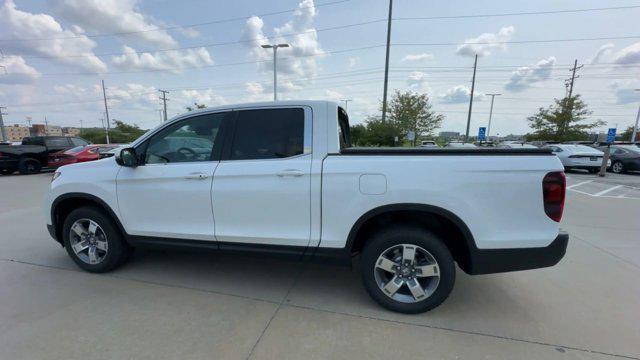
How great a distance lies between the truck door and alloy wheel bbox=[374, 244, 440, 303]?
74cm

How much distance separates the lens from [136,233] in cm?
340

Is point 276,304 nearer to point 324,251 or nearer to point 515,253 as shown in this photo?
point 324,251

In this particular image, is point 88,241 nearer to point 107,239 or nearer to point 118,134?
point 107,239

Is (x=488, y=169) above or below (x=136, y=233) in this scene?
above

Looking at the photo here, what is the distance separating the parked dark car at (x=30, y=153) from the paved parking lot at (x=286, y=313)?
41.1 ft

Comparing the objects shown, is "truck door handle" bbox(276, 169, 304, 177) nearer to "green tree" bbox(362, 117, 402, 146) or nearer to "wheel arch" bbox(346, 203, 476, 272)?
"wheel arch" bbox(346, 203, 476, 272)

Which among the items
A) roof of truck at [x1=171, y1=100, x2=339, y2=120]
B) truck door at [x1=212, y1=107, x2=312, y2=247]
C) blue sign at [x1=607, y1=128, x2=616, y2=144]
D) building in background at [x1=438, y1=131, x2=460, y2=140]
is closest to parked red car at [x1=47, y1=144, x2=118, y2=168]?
roof of truck at [x1=171, y1=100, x2=339, y2=120]

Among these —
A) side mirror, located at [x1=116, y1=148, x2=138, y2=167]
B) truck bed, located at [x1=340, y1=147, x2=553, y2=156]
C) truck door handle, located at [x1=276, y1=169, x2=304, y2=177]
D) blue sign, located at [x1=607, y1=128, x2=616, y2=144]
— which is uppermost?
blue sign, located at [x1=607, y1=128, x2=616, y2=144]

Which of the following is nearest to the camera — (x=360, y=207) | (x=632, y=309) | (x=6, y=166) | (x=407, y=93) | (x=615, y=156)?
(x=360, y=207)

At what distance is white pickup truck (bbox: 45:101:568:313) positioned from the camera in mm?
2537

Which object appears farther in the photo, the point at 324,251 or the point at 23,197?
the point at 23,197

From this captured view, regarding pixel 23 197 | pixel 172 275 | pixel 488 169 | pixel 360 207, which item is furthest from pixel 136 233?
pixel 23 197

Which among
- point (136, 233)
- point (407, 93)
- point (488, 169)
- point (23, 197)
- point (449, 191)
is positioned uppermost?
point (407, 93)

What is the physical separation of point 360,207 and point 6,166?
16987mm
